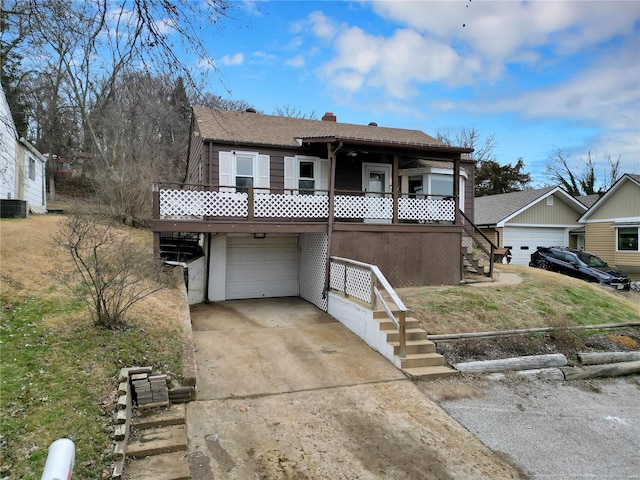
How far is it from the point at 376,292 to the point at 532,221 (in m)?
18.9

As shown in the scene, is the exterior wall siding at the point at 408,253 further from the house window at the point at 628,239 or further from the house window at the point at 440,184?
the house window at the point at 628,239

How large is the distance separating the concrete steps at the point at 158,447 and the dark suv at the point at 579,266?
18.1 metres

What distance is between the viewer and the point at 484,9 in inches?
192

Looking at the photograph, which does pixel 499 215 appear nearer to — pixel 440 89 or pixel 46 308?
pixel 440 89

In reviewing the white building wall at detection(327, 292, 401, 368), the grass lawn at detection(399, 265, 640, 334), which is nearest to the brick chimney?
the grass lawn at detection(399, 265, 640, 334)

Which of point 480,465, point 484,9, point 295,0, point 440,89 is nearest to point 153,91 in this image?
point 295,0

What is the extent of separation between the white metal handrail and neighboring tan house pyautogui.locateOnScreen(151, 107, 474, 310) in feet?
4.03

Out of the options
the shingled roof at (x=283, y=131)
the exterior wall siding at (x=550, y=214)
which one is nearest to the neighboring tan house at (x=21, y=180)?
the shingled roof at (x=283, y=131)

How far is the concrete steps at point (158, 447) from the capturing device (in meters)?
3.87

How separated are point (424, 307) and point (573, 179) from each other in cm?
4189

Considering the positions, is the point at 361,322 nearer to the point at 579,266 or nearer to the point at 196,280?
the point at 196,280

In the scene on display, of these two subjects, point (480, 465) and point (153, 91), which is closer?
point (480, 465)

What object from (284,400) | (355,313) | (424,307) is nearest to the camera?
(284,400)

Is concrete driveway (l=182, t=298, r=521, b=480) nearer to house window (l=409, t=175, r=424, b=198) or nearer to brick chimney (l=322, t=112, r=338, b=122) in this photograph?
house window (l=409, t=175, r=424, b=198)
